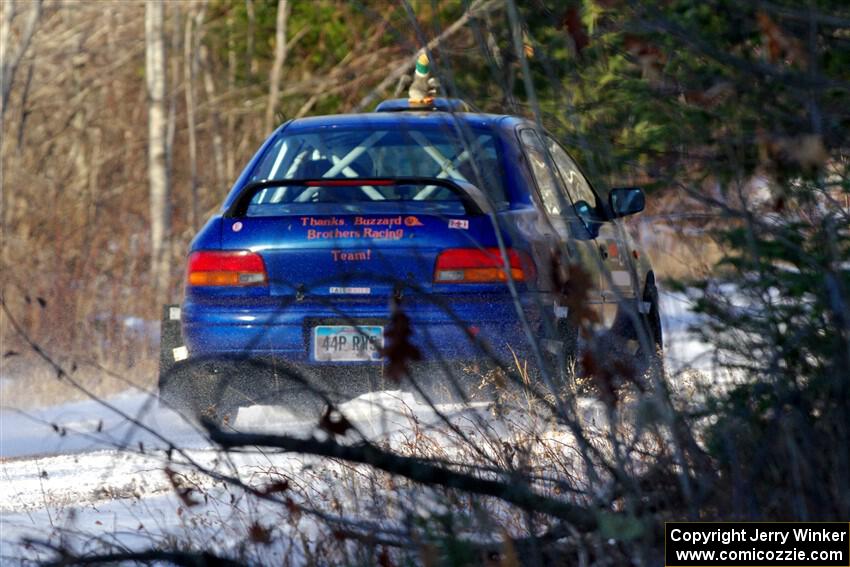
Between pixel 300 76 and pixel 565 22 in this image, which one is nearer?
pixel 565 22

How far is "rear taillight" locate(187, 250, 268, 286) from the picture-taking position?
689 centimetres

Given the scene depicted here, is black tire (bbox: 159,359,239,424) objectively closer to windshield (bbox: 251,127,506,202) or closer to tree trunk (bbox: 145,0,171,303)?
windshield (bbox: 251,127,506,202)

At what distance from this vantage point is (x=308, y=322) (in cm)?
690

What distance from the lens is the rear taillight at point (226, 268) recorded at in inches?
271

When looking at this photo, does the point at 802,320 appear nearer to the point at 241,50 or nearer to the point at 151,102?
the point at 151,102

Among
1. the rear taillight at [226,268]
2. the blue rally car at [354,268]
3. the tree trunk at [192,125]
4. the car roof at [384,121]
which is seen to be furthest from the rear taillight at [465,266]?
the tree trunk at [192,125]

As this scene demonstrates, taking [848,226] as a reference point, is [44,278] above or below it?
above

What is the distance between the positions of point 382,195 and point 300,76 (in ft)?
62.6

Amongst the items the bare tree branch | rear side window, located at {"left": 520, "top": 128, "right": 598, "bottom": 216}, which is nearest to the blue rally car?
rear side window, located at {"left": 520, "top": 128, "right": 598, "bottom": 216}

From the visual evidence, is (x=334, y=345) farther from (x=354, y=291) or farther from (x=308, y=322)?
(x=354, y=291)

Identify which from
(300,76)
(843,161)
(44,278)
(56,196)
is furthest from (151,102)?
(843,161)

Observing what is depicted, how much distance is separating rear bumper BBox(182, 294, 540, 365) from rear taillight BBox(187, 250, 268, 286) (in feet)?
0.38

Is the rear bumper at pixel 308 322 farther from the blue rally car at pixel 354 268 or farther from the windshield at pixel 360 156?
the windshield at pixel 360 156

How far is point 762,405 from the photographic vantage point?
4.01m
